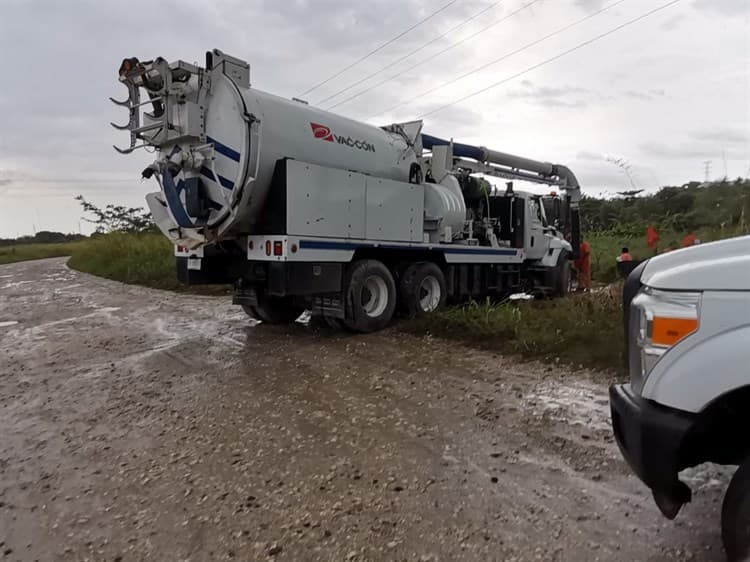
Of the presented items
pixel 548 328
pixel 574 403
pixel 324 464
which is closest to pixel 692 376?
pixel 324 464

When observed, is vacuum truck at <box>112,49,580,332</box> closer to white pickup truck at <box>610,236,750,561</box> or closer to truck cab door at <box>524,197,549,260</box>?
truck cab door at <box>524,197,549,260</box>

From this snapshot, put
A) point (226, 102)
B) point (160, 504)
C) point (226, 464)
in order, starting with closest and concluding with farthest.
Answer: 1. point (160, 504)
2. point (226, 464)
3. point (226, 102)

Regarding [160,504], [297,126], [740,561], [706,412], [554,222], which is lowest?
[160,504]

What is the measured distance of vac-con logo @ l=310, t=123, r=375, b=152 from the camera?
25.8ft

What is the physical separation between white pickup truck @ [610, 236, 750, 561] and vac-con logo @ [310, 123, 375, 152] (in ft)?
20.1

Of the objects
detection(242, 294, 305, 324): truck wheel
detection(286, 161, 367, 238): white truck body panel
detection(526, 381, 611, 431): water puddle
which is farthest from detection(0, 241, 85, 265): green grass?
detection(526, 381, 611, 431): water puddle

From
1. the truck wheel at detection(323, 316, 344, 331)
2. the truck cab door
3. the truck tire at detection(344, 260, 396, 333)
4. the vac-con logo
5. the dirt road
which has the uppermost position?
the vac-con logo

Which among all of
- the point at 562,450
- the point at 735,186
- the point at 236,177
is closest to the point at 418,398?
the point at 562,450

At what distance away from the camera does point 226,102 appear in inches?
284

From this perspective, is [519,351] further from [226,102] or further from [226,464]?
[226,102]

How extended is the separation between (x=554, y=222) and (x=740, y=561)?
39.2 ft

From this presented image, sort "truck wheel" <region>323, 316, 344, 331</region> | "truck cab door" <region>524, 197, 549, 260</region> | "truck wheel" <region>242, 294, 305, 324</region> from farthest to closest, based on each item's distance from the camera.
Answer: "truck cab door" <region>524, 197, 549, 260</region> < "truck wheel" <region>242, 294, 305, 324</region> < "truck wheel" <region>323, 316, 344, 331</region>

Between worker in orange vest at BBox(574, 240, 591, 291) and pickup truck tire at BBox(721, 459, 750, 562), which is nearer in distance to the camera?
pickup truck tire at BBox(721, 459, 750, 562)

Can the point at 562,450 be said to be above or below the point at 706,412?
below
